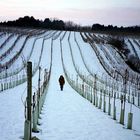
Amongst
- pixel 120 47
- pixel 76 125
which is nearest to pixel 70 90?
pixel 76 125

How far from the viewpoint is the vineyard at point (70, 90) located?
14047mm

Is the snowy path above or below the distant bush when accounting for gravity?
below

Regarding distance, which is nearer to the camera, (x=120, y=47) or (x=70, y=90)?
(x=70, y=90)

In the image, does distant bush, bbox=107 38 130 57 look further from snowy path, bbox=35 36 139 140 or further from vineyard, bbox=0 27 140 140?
snowy path, bbox=35 36 139 140

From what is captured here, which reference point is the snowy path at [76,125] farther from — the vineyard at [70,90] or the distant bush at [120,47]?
the distant bush at [120,47]

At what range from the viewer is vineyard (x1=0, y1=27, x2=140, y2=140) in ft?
46.1

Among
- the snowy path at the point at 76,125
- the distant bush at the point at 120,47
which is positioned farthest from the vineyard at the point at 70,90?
the distant bush at the point at 120,47

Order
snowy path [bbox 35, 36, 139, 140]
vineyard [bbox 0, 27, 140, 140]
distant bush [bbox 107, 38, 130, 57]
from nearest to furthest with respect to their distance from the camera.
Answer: snowy path [bbox 35, 36, 139, 140] < vineyard [bbox 0, 27, 140, 140] < distant bush [bbox 107, 38, 130, 57]

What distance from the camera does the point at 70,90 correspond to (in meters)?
30.9

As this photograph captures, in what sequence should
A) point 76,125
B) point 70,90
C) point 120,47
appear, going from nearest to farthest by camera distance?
1. point 76,125
2. point 70,90
3. point 120,47

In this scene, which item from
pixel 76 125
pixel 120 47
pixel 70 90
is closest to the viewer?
pixel 76 125

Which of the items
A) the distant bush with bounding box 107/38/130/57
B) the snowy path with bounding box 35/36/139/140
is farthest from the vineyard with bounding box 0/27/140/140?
the distant bush with bounding box 107/38/130/57

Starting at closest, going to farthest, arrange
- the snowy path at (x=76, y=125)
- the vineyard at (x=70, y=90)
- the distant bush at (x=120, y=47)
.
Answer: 1. the snowy path at (x=76, y=125)
2. the vineyard at (x=70, y=90)
3. the distant bush at (x=120, y=47)

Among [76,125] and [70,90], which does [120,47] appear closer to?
[70,90]
